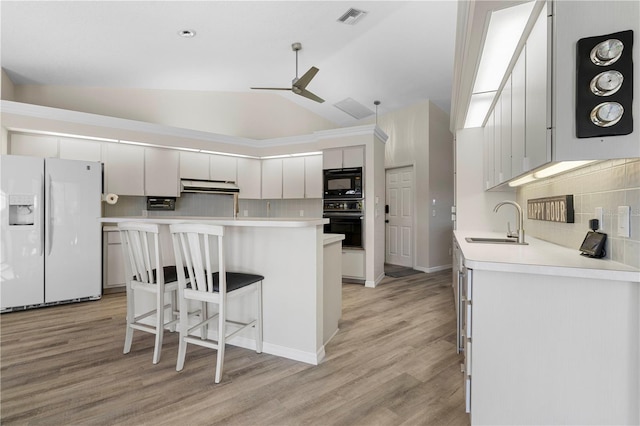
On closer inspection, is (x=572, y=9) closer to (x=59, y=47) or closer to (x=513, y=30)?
(x=513, y=30)

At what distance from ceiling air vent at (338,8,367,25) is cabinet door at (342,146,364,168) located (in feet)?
5.39

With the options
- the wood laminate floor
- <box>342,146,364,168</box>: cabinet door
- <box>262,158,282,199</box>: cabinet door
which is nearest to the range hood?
<box>262,158,282,199</box>: cabinet door

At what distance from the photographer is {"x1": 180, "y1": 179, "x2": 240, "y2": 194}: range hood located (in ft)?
16.5

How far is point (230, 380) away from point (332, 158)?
11.7 ft

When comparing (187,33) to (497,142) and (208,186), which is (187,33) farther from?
(497,142)

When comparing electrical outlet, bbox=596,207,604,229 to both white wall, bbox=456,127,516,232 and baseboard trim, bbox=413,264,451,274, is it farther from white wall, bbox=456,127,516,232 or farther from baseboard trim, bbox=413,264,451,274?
baseboard trim, bbox=413,264,451,274

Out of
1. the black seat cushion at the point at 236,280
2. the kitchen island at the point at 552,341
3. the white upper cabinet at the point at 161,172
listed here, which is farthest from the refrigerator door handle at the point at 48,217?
the kitchen island at the point at 552,341

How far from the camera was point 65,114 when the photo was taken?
→ 12.9 feet

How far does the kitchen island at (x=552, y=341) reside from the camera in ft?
4.08

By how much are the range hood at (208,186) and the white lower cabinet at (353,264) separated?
235 centimetres

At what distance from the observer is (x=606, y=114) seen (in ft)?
4.02

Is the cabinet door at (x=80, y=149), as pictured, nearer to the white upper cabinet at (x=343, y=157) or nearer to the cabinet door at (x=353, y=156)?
the white upper cabinet at (x=343, y=157)

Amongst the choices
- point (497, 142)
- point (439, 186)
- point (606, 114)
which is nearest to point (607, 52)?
point (606, 114)

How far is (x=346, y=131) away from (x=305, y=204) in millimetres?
1721
